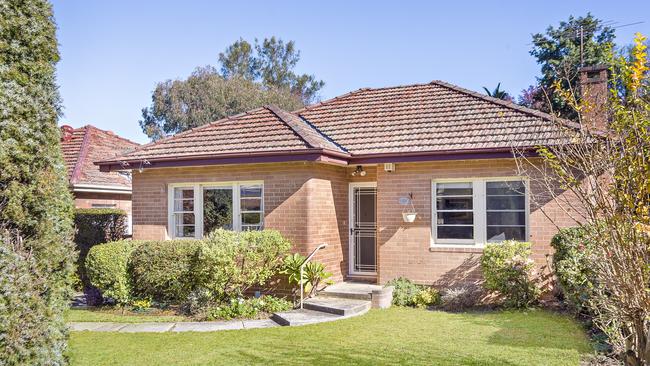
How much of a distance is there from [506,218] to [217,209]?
6905mm

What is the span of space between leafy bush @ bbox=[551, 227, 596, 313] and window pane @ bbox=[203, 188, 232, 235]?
7.45 meters

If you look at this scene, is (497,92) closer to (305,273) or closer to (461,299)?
(461,299)

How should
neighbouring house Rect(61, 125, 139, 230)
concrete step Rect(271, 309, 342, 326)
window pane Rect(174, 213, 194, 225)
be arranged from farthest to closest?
neighbouring house Rect(61, 125, 139, 230), window pane Rect(174, 213, 194, 225), concrete step Rect(271, 309, 342, 326)

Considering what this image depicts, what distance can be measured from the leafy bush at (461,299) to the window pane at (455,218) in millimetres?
1647

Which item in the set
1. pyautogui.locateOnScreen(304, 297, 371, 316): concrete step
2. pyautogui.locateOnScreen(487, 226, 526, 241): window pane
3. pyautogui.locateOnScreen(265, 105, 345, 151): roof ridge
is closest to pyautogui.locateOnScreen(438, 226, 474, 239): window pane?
pyautogui.locateOnScreen(487, 226, 526, 241): window pane

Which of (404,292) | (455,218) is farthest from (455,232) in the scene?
(404,292)

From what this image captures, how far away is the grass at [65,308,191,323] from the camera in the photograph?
10.9m

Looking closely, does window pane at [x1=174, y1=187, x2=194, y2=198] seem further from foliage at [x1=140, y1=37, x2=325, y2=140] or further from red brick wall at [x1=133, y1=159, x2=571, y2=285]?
foliage at [x1=140, y1=37, x2=325, y2=140]

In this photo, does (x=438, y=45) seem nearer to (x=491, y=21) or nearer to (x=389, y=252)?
(x=491, y=21)

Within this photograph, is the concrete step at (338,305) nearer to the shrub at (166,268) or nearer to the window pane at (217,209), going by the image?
the shrub at (166,268)

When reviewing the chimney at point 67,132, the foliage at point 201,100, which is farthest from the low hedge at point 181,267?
the foliage at point 201,100

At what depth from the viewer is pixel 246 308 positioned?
436 inches

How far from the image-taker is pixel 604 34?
31.8 meters

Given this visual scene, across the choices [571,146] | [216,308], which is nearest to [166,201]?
[216,308]
